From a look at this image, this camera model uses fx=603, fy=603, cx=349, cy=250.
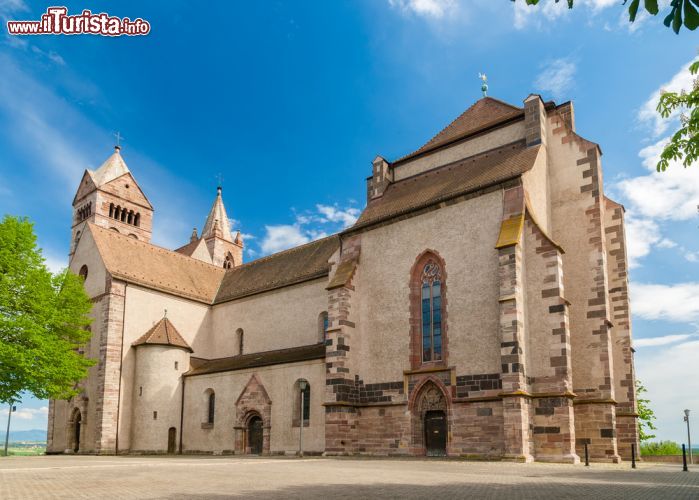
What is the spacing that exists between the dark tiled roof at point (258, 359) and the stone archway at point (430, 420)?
19.1 ft

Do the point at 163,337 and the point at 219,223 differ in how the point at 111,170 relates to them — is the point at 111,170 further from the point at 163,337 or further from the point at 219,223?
the point at 163,337

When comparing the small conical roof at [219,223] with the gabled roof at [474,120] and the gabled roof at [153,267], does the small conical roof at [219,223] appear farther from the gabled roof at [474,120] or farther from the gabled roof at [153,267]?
the gabled roof at [474,120]

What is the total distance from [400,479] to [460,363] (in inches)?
475

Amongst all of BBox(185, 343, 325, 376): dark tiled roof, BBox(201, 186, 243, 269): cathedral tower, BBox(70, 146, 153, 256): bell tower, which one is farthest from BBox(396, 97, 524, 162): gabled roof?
BBox(201, 186, 243, 269): cathedral tower

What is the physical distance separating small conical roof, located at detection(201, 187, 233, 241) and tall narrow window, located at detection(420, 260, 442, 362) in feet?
149

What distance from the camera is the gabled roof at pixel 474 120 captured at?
30817 mm

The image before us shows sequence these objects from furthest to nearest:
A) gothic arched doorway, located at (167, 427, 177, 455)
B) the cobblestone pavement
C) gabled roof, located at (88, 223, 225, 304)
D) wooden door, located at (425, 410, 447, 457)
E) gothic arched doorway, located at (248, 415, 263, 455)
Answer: gabled roof, located at (88, 223, 225, 304) → gothic arched doorway, located at (167, 427, 177, 455) → gothic arched doorway, located at (248, 415, 263, 455) → wooden door, located at (425, 410, 447, 457) → the cobblestone pavement

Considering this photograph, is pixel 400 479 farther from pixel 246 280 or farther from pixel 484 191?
pixel 246 280

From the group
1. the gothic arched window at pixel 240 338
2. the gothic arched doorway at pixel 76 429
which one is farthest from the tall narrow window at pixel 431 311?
the gothic arched doorway at pixel 76 429

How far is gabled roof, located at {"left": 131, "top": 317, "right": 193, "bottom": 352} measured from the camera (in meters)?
35.9

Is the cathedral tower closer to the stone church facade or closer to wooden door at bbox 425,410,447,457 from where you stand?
the stone church facade

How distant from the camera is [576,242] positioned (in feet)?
89.4

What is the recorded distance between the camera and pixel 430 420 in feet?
84.3

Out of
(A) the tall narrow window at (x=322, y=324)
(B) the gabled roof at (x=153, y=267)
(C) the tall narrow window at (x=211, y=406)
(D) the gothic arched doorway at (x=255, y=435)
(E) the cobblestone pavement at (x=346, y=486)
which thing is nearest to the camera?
(E) the cobblestone pavement at (x=346, y=486)
